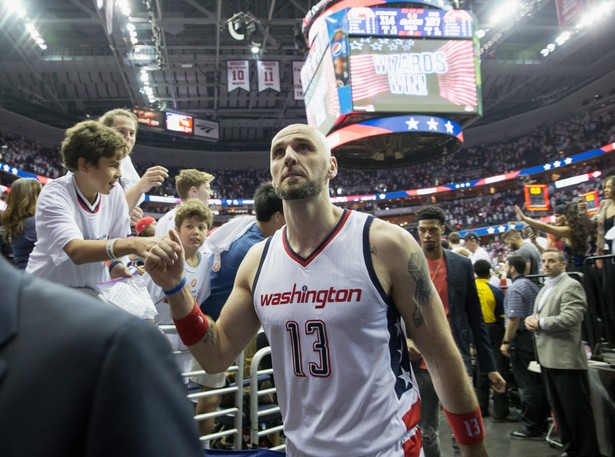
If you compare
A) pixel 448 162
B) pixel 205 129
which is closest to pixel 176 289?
pixel 205 129

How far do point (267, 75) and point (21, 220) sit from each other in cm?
1445

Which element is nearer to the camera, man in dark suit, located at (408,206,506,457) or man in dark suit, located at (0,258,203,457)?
man in dark suit, located at (0,258,203,457)

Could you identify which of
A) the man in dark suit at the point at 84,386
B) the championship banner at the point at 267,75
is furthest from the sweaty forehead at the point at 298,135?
the championship banner at the point at 267,75

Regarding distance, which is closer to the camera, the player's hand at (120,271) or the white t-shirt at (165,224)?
the player's hand at (120,271)

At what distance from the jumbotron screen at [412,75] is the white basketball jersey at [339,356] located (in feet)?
32.6

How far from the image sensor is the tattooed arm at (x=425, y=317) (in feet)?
6.25

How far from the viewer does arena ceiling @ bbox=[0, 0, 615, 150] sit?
17.5 meters

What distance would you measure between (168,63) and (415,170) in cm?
2213

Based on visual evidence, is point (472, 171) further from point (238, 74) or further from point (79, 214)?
point (79, 214)

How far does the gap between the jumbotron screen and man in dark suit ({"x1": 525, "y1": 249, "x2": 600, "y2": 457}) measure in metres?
7.39

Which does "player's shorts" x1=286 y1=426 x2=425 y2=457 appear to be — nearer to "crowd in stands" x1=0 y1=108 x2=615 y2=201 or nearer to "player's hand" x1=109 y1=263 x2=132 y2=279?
"player's hand" x1=109 y1=263 x2=132 y2=279

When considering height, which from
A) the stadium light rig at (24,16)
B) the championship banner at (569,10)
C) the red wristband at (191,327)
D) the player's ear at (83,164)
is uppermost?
the stadium light rig at (24,16)

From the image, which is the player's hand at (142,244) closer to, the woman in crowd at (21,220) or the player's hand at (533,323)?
the woman in crowd at (21,220)

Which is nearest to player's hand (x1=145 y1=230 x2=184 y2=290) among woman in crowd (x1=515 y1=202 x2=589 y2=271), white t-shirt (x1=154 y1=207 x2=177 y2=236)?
white t-shirt (x1=154 y1=207 x2=177 y2=236)
